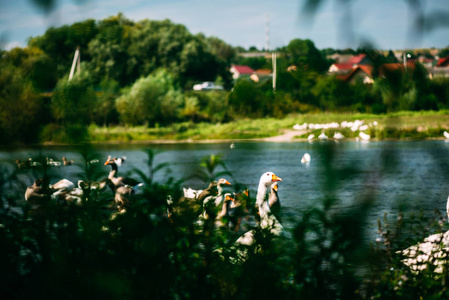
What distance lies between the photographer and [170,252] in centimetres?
174

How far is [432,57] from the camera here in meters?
1.40

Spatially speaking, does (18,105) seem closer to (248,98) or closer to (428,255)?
(248,98)

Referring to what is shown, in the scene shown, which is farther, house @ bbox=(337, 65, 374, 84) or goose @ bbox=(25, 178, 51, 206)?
goose @ bbox=(25, 178, 51, 206)

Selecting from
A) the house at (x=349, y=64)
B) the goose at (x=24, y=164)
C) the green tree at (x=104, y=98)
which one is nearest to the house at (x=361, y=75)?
the house at (x=349, y=64)

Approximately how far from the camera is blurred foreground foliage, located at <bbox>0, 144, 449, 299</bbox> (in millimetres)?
1505

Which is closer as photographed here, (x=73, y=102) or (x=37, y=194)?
(x=73, y=102)

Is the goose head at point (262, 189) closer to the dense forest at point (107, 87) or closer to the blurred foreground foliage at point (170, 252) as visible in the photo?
the blurred foreground foliage at point (170, 252)

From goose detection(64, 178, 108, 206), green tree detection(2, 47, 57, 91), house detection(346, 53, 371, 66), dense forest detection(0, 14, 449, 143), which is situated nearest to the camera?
house detection(346, 53, 371, 66)

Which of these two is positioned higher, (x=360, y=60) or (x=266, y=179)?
(x=360, y=60)

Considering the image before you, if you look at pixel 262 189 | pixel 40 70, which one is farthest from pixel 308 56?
pixel 262 189

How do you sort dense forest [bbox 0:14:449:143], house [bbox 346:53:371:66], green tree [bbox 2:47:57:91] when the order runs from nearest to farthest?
house [bbox 346:53:371:66], dense forest [bbox 0:14:449:143], green tree [bbox 2:47:57:91]

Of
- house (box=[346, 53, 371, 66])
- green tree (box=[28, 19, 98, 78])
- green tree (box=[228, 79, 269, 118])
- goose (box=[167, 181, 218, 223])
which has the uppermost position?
green tree (box=[28, 19, 98, 78])

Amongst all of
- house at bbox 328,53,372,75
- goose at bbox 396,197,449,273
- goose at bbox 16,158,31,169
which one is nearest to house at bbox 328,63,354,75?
house at bbox 328,53,372,75

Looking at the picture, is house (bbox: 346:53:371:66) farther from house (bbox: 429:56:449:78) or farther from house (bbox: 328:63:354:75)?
house (bbox: 429:56:449:78)
